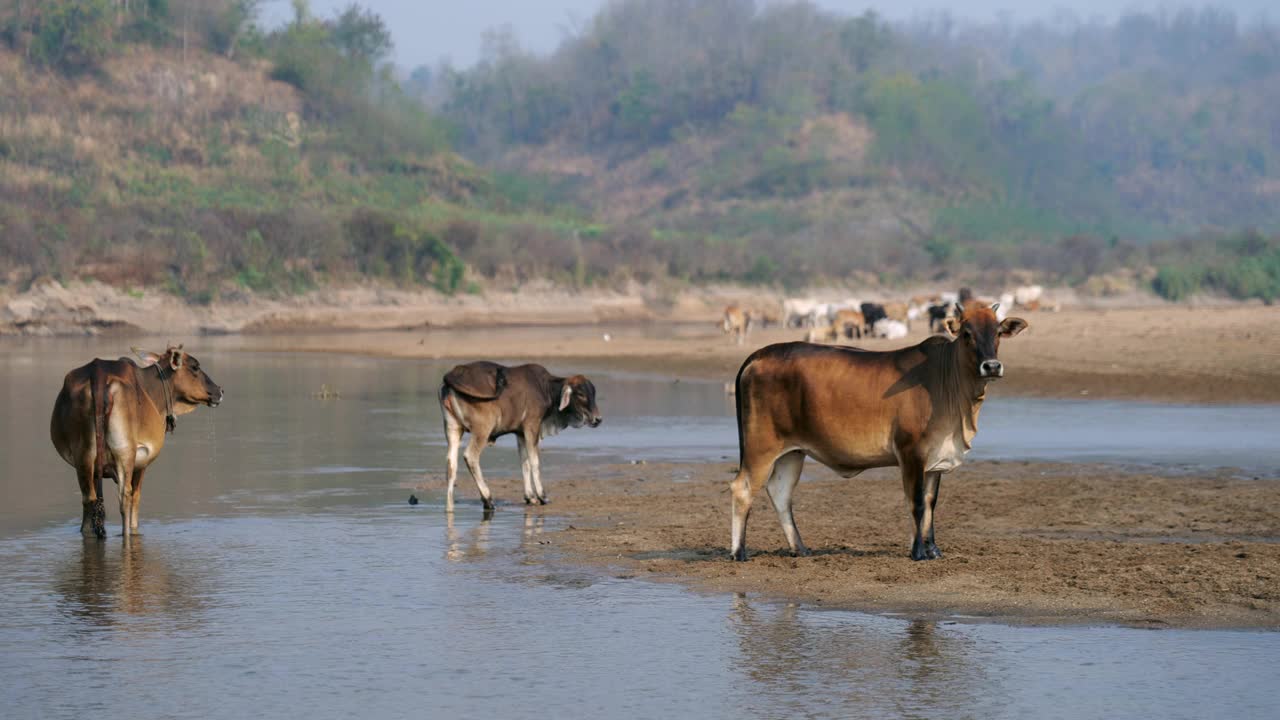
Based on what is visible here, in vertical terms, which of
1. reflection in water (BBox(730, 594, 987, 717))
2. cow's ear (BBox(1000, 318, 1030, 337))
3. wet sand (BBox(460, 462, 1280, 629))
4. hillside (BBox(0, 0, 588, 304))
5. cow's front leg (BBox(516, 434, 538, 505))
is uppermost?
hillside (BBox(0, 0, 588, 304))

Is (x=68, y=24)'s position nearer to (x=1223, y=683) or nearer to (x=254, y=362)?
(x=254, y=362)

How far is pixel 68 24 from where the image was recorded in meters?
102

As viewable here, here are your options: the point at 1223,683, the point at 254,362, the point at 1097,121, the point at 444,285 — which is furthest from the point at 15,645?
the point at 1097,121

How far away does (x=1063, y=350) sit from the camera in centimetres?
3416

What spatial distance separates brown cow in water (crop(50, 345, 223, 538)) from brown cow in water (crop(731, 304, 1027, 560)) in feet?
15.5

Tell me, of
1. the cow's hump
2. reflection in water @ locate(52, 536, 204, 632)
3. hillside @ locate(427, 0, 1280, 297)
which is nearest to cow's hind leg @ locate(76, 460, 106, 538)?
reflection in water @ locate(52, 536, 204, 632)

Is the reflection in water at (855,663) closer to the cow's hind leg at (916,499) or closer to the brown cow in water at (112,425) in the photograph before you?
the cow's hind leg at (916,499)

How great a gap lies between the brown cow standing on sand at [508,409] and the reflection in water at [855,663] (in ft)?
17.1

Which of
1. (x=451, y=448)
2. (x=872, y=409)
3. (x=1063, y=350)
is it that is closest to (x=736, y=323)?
(x=1063, y=350)

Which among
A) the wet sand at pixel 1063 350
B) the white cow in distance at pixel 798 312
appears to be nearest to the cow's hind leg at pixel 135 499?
the wet sand at pixel 1063 350

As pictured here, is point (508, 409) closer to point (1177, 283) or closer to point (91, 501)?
point (91, 501)

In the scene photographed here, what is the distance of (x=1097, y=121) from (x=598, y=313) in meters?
128

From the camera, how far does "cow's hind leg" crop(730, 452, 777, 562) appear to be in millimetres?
11547

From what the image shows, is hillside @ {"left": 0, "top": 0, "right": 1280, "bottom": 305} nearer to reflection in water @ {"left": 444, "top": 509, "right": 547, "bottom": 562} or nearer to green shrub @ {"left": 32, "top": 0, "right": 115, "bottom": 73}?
green shrub @ {"left": 32, "top": 0, "right": 115, "bottom": 73}
